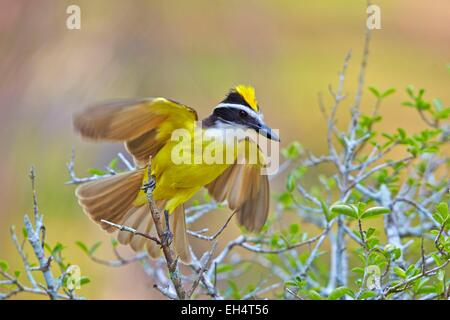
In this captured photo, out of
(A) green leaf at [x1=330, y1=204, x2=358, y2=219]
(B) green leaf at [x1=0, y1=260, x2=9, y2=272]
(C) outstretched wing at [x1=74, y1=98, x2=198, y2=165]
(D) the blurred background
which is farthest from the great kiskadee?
(D) the blurred background

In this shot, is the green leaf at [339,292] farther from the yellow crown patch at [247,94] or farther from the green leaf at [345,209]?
the yellow crown patch at [247,94]

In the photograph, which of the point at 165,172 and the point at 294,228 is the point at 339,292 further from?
the point at 165,172

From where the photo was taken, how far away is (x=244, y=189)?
2.40 meters

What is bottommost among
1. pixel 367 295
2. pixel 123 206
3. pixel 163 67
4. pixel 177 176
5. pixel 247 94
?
pixel 367 295

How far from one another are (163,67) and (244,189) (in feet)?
8.71

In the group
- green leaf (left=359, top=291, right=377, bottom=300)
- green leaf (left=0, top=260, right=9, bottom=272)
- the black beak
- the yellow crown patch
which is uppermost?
the yellow crown patch

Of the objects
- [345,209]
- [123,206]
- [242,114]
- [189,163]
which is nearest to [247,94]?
[242,114]

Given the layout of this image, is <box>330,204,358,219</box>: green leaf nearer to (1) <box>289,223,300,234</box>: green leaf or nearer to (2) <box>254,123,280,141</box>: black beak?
(1) <box>289,223,300,234</box>: green leaf

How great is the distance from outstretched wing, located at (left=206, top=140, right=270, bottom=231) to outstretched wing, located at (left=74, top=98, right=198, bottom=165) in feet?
0.82

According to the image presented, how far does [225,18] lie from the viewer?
5.32 m

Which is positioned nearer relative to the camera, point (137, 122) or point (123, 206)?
point (137, 122)

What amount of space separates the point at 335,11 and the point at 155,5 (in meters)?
1.39

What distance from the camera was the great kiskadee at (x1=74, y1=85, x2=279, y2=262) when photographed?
208 cm

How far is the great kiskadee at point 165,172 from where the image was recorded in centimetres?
208
